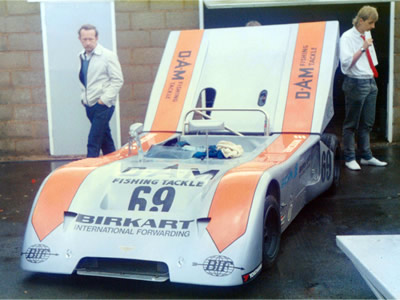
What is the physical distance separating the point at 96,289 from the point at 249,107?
2.59 meters

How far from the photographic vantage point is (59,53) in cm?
813

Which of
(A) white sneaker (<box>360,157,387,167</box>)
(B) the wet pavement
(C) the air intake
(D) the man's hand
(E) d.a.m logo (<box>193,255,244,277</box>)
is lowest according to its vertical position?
(B) the wet pavement

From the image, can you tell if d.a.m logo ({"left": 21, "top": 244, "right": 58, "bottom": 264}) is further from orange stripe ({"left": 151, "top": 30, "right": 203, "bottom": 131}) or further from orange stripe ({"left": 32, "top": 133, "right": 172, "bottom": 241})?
orange stripe ({"left": 151, "top": 30, "right": 203, "bottom": 131})

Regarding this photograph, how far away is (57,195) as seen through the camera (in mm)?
3869

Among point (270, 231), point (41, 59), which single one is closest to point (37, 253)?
point (270, 231)

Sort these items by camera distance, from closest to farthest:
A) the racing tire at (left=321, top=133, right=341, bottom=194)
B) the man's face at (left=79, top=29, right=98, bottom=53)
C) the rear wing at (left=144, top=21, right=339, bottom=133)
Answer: the rear wing at (left=144, top=21, right=339, bottom=133) < the racing tire at (left=321, top=133, right=341, bottom=194) < the man's face at (left=79, top=29, right=98, bottom=53)

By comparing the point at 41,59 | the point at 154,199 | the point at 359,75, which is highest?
the point at 41,59

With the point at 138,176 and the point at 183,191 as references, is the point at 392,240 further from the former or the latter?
the point at 138,176

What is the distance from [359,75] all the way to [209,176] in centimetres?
321

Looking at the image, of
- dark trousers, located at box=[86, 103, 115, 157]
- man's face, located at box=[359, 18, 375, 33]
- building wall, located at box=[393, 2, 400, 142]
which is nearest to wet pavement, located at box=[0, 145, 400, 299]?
dark trousers, located at box=[86, 103, 115, 157]

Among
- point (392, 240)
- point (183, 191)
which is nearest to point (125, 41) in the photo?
point (183, 191)

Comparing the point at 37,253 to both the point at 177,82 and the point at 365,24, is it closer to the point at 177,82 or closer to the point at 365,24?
the point at 177,82

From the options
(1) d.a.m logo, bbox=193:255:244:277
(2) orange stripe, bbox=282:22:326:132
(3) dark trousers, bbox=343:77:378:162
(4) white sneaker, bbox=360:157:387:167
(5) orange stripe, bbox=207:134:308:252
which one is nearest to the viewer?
(1) d.a.m logo, bbox=193:255:244:277

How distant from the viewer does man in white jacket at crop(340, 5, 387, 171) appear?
6.43m
